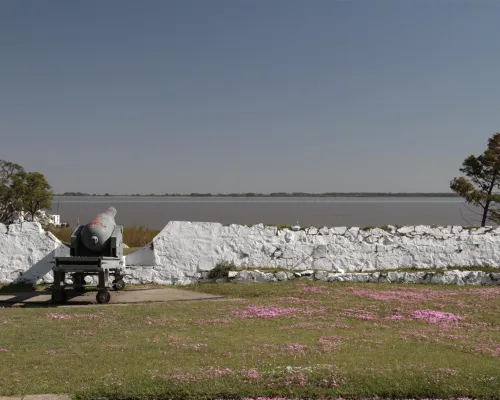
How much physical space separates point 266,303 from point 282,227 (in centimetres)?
477

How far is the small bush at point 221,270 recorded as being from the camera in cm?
Answer: 1434

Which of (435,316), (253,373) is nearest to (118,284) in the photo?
Answer: (435,316)

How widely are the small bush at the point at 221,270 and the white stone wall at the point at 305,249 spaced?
235 mm

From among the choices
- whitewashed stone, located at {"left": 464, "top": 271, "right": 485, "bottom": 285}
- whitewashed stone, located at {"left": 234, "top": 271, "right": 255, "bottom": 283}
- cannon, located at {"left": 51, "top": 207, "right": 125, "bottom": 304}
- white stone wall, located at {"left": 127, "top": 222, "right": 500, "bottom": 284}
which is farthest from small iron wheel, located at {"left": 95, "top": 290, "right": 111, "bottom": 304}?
whitewashed stone, located at {"left": 464, "top": 271, "right": 485, "bottom": 285}

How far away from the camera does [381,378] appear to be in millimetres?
6039

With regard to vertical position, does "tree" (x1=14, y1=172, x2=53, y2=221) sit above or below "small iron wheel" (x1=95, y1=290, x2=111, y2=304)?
above

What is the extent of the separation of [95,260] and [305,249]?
6.04 m

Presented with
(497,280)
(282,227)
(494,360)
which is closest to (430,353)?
(494,360)

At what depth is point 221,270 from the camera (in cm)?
1440

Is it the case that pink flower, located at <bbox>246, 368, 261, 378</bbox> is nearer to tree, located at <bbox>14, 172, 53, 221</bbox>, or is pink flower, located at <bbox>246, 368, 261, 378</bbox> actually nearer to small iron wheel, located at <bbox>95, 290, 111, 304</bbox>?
small iron wheel, located at <bbox>95, 290, 111, 304</bbox>

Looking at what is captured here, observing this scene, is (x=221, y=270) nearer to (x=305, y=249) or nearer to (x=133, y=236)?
(x=305, y=249)

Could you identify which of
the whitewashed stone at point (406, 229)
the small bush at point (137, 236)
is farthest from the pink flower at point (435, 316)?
the small bush at point (137, 236)

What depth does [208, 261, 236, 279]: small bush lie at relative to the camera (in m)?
14.3

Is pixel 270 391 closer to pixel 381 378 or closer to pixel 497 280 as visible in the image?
pixel 381 378
